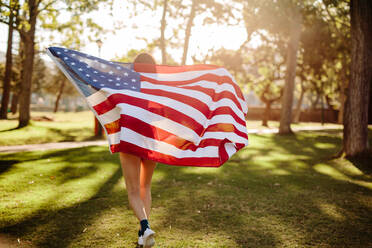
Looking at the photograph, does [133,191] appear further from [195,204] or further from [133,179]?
[195,204]

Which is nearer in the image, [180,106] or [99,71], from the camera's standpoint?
[180,106]

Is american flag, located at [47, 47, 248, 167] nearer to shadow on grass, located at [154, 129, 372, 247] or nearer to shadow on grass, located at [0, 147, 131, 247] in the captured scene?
shadow on grass, located at [154, 129, 372, 247]

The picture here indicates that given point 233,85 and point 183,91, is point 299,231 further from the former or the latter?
point 183,91

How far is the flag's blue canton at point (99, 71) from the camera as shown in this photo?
372 cm

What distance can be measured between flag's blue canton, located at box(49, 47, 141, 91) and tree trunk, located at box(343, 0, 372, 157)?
8.12m

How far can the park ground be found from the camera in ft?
13.7

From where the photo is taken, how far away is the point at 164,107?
12.1 feet

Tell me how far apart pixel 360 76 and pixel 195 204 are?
7.15 metres

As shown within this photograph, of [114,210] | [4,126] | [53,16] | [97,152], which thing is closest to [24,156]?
[97,152]

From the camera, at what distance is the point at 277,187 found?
710 cm

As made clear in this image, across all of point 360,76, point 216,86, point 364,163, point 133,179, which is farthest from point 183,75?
point 364,163

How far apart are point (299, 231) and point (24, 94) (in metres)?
16.5

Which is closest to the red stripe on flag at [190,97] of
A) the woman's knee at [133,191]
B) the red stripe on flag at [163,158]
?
the red stripe on flag at [163,158]

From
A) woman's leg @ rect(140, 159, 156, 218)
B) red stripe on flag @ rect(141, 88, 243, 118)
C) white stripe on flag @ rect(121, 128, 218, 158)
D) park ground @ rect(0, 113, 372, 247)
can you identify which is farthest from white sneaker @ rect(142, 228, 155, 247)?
red stripe on flag @ rect(141, 88, 243, 118)
